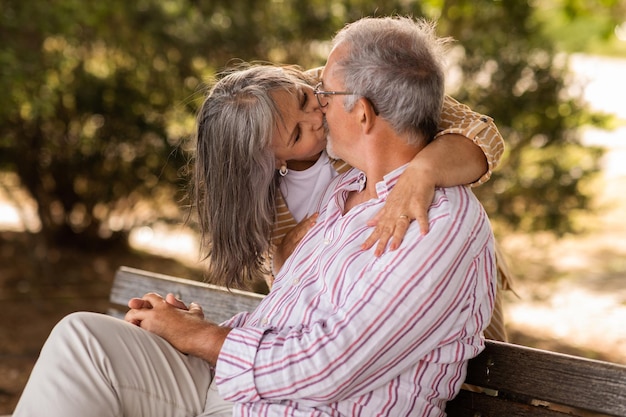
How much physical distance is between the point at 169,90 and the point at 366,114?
5.02m

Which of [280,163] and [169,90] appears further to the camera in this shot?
[169,90]

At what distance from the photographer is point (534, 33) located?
6.50m

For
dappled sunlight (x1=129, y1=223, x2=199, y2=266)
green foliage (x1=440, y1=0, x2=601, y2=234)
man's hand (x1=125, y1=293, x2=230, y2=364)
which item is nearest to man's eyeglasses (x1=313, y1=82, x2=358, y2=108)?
man's hand (x1=125, y1=293, x2=230, y2=364)

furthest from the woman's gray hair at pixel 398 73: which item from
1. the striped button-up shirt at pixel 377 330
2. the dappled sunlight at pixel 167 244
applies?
the dappled sunlight at pixel 167 244

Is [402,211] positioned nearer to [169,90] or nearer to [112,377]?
[112,377]

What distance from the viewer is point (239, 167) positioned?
282cm

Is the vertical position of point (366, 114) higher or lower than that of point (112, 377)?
higher

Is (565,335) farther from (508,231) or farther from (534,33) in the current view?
(534,33)

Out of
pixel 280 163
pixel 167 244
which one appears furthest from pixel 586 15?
pixel 280 163

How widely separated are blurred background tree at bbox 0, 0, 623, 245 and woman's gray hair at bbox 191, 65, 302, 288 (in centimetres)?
284

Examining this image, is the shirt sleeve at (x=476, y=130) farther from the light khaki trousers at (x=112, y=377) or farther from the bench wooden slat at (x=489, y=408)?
the light khaki trousers at (x=112, y=377)

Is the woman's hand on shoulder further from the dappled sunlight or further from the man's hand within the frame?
the dappled sunlight

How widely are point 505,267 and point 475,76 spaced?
3557 millimetres

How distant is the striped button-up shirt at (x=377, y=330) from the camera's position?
2213mm
